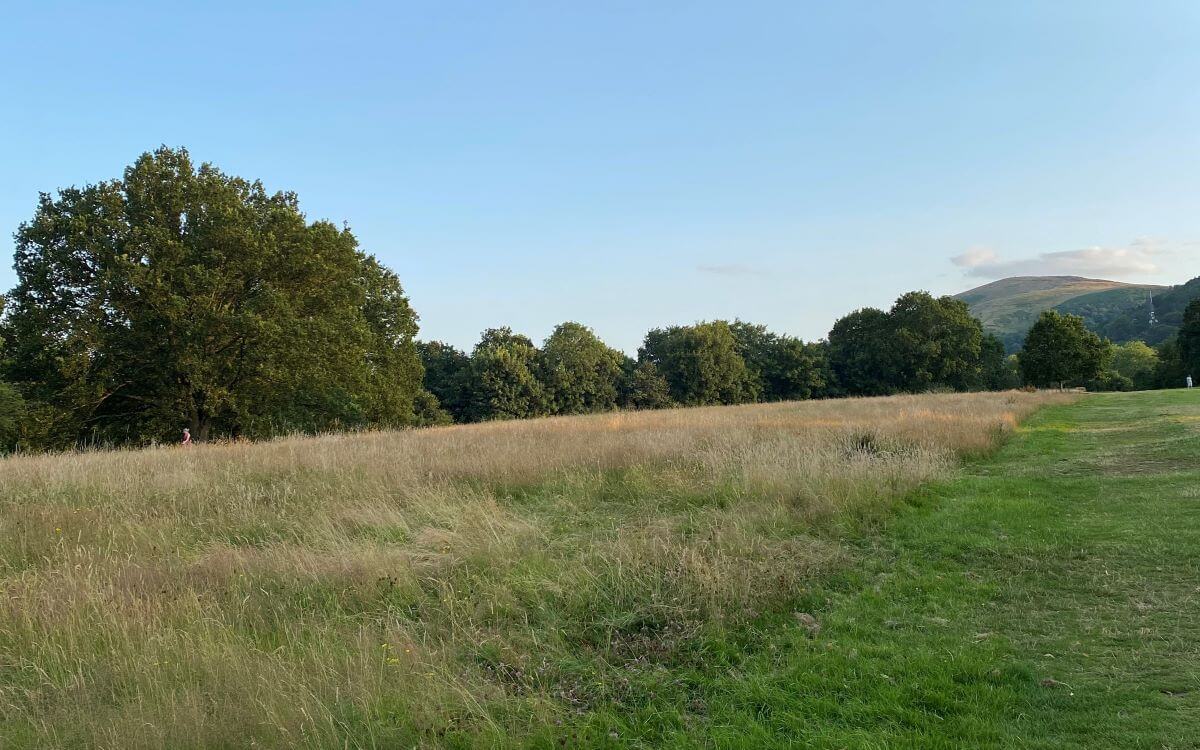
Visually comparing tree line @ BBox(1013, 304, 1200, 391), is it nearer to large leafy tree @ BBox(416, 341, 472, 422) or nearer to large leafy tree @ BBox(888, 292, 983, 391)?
large leafy tree @ BBox(888, 292, 983, 391)

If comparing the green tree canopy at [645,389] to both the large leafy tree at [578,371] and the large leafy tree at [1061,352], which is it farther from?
the large leafy tree at [1061,352]

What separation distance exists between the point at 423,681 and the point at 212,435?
28.1 meters

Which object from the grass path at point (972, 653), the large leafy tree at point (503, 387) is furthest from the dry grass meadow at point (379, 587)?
the large leafy tree at point (503, 387)

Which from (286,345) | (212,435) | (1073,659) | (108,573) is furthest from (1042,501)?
(212,435)

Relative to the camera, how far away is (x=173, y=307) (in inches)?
818

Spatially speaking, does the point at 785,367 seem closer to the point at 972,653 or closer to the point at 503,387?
the point at 503,387

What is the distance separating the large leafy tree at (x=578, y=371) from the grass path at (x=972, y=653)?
173ft

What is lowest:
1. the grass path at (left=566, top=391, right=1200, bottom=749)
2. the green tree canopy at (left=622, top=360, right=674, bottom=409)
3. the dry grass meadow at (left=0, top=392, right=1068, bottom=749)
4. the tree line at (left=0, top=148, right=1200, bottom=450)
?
the grass path at (left=566, top=391, right=1200, bottom=749)

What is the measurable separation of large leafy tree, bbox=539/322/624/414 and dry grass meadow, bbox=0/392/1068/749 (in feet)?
165

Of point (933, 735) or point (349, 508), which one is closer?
point (933, 735)

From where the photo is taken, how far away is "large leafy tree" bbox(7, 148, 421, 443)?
21.1m

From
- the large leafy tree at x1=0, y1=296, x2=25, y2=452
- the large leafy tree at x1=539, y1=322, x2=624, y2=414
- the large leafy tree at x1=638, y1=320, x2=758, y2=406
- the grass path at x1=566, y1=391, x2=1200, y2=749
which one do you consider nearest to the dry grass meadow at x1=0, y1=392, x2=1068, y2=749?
the grass path at x1=566, y1=391, x2=1200, y2=749

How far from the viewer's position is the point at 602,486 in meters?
9.30

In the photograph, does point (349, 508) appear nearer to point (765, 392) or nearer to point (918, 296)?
point (765, 392)
